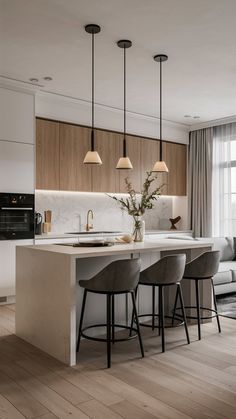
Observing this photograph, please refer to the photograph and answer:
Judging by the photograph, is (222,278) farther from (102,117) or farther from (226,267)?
(102,117)

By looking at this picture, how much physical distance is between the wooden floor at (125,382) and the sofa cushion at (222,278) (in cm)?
168

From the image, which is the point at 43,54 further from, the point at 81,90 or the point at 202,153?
the point at 202,153

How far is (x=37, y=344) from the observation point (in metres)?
3.46

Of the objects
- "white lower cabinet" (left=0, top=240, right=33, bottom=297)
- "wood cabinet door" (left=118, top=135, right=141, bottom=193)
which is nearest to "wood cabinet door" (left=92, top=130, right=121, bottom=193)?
"wood cabinet door" (left=118, top=135, right=141, bottom=193)

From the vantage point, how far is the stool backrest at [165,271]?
3396 millimetres

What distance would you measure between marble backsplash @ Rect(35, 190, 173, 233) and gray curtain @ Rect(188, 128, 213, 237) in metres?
0.95

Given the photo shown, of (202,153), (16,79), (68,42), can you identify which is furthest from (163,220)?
(68,42)

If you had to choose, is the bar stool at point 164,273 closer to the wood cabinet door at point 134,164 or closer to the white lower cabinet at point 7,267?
the white lower cabinet at point 7,267

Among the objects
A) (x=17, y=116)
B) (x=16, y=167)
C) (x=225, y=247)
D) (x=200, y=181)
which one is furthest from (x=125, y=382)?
(x=200, y=181)

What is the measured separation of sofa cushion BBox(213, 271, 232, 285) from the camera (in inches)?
210

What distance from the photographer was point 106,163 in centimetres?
643

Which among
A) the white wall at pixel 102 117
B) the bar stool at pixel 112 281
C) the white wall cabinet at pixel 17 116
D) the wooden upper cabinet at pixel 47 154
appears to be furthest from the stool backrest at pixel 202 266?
the white wall at pixel 102 117

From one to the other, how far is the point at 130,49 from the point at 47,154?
2135mm

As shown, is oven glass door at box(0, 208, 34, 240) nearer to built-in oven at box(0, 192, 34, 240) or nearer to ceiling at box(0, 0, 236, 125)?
built-in oven at box(0, 192, 34, 240)
